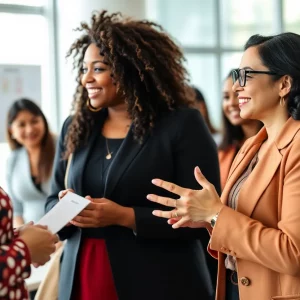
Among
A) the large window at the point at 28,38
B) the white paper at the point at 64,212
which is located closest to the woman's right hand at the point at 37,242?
the white paper at the point at 64,212

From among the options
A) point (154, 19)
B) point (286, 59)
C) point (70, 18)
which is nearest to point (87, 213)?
point (286, 59)

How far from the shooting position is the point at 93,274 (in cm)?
239

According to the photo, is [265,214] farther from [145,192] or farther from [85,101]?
[85,101]

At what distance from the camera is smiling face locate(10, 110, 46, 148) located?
4324 millimetres

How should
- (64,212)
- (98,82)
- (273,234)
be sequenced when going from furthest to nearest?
(98,82)
(64,212)
(273,234)

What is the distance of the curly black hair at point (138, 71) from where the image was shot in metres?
2.53

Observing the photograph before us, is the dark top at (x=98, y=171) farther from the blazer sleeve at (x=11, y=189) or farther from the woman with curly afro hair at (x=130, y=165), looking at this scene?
the blazer sleeve at (x=11, y=189)

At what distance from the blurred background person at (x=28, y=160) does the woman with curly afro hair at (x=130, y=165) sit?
1.54 metres

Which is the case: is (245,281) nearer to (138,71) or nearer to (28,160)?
(138,71)

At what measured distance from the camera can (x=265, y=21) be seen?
8.28m

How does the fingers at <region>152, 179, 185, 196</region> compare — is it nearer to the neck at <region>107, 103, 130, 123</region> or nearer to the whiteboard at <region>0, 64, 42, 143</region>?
the neck at <region>107, 103, 130, 123</region>

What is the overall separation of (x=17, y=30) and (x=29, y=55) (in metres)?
0.28

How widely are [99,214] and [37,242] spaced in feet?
1.85

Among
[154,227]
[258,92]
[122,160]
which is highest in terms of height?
[258,92]
